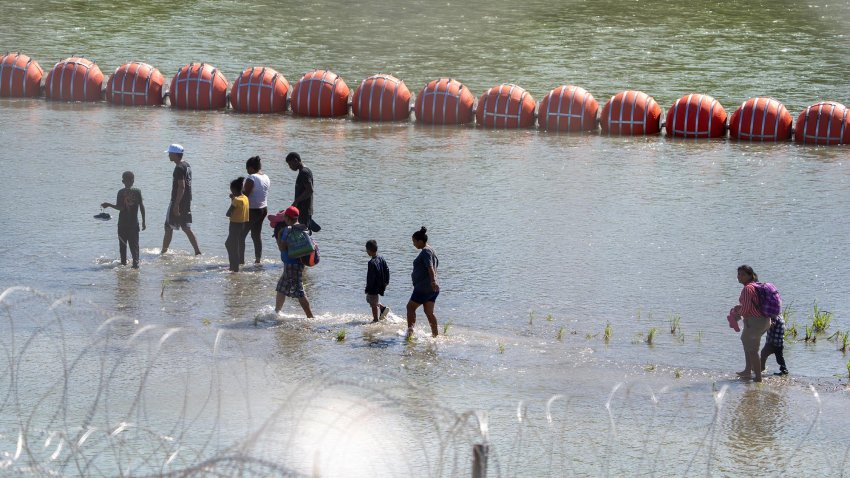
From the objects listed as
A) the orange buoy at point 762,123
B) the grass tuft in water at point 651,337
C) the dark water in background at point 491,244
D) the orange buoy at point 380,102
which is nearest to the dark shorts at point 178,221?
the dark water in background at point 491,244

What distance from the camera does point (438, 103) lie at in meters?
27.8

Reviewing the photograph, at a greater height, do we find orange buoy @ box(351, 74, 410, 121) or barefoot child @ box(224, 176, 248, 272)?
orange buoy @ box(351, 74, 410, 121)

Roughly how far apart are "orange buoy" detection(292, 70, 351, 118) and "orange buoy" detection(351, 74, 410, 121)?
1.54 ft

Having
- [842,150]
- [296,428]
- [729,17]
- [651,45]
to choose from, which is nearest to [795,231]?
[842,150]

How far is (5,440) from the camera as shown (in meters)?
9.69

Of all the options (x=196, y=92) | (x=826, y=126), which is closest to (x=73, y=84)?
(x=196, y=92)

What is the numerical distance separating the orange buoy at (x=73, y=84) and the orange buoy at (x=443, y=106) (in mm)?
7916

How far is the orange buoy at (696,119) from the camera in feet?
87.6

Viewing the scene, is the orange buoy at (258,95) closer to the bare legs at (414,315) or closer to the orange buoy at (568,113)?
the orange buoy at (568,113)

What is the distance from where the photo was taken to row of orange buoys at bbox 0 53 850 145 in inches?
1043

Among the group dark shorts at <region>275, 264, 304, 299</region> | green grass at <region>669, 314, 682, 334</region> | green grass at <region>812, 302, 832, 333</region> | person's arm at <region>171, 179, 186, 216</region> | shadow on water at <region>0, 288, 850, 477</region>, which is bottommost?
shadow on water at <region>0, 288, 850, 477</region>

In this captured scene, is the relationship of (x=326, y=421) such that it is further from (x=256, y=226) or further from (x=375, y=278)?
(x=256, y=226)

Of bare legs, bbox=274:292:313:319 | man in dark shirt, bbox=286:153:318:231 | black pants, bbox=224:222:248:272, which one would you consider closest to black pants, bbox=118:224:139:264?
black pants, bbox=224:222:248:272

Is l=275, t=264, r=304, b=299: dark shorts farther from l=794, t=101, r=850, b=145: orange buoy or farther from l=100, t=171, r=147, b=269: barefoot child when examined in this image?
l=794, t=101, r=850, b=145: orange buoy
